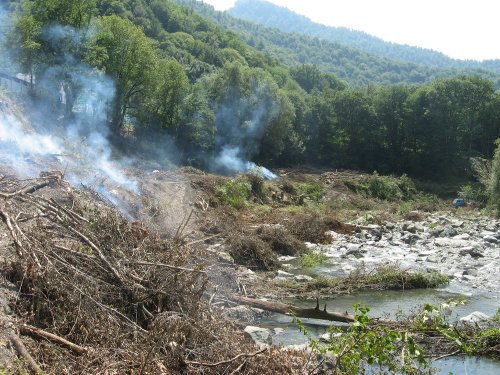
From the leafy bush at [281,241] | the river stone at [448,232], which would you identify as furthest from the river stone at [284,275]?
the river stone at [448,232]

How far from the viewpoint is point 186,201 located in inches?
686

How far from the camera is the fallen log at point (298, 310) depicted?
8680mm

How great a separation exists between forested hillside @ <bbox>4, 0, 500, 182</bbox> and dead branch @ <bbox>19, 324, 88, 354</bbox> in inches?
792

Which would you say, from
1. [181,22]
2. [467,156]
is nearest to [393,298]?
[467,156]

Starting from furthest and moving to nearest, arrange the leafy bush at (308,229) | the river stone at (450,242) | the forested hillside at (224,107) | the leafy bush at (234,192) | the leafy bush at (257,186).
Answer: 1. the leafy bush at (257,186)
2. the forested hillside at (224,107)
3. the leafy bush at (234,192)
4. the leafy bush at (308,229)
5. the river stone at (450,242)

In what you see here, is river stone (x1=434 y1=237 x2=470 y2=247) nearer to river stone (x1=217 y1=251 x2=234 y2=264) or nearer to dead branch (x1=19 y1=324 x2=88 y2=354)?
river stone (x1=217 y1=251 x2=234 y2=264)

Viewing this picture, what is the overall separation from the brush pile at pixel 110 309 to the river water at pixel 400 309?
2.04 meters

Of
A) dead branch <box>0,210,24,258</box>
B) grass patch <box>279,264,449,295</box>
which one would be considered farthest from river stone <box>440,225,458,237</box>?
dead branch <box>0,210,24,258</box>

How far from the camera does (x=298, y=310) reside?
29.9ft

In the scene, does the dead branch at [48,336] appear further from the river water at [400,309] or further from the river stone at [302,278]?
the river stone at [302,278]

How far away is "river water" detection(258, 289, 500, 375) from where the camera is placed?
7848 mm

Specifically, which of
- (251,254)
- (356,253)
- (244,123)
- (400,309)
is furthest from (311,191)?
(400,309)

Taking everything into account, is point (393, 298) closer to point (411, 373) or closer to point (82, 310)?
point (411, 373)

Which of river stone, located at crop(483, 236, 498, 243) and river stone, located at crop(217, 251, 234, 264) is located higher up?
river stone, located at crop(217, 251, 234, 264)
